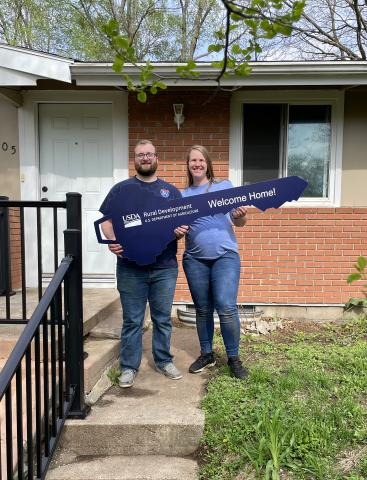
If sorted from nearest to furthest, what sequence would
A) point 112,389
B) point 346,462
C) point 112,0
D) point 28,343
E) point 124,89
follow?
point 28,343
point 346,462
point 112,389
point 124,89
point 112,0

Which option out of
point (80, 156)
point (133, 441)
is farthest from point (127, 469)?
point (80, 156)

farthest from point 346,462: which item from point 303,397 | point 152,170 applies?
point 152,170

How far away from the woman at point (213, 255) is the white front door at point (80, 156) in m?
2.47

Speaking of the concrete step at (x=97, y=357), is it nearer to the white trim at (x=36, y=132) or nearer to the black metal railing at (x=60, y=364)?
the black metal railing at (x=60, y=364)

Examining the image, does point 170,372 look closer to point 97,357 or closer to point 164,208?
point 97,357

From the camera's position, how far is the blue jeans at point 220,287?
3090 mm

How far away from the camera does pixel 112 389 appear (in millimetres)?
3158

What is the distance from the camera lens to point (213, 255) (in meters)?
3.07

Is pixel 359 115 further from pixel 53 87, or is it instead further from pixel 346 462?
pixel 346 462

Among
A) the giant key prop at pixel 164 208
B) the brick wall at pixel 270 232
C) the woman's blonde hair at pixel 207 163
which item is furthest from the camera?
the brick wall at pixel 270 232

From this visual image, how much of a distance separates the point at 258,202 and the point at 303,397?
1.37 metres

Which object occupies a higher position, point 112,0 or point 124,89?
point 112,0

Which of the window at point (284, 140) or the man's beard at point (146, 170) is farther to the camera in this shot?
the window at point (284, 140)

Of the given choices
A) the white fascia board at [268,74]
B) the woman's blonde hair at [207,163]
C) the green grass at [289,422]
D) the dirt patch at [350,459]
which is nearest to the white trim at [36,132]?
the white fascia board at [268,74]
